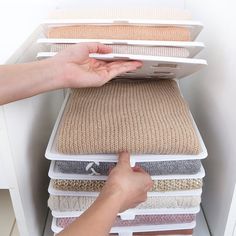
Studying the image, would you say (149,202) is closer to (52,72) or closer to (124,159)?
(124,159)

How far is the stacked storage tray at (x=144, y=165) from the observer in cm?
52

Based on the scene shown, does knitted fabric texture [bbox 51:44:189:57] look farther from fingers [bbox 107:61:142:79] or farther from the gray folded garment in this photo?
the gray folded garment

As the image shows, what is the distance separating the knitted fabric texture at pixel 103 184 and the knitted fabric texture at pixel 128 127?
0.20ft

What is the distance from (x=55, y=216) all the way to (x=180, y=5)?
63cm

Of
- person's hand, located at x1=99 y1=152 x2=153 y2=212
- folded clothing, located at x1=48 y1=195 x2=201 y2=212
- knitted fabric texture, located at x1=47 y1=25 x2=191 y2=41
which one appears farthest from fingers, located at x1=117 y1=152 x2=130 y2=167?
knitted fabric texture, located at x1=47 y1=25 x2=191 y2=41

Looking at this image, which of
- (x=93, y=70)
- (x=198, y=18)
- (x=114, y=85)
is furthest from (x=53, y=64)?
(x=198, y=18)

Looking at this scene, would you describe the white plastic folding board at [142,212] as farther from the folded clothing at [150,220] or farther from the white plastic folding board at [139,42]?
the white plastic folding board at [139,42]

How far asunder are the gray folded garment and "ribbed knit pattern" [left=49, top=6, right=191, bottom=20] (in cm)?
28

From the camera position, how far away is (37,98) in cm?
65

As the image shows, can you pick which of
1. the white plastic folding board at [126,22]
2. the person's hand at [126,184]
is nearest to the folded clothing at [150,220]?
the person's hand at [126,184]

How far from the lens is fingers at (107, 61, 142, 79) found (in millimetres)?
533

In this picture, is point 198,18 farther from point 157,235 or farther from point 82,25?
point 157,235

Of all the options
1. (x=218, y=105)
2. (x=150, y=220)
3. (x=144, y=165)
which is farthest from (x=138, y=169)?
(x=218, y=105)

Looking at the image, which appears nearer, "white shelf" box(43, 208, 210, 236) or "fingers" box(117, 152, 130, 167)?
"fingers" box(117, 152, 130, 167)
